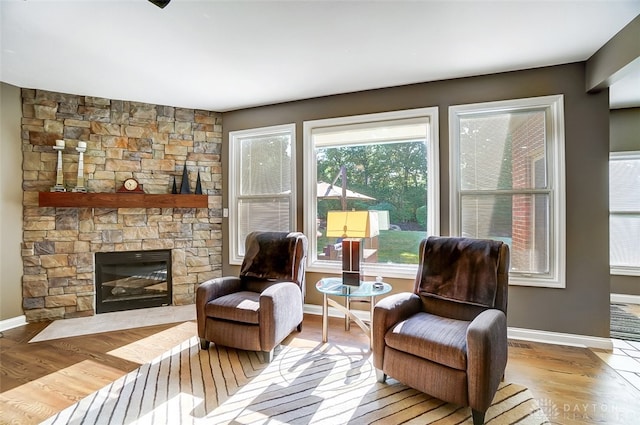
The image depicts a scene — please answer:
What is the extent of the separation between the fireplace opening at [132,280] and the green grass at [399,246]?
2.74 meters

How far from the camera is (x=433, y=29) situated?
2.26 metres

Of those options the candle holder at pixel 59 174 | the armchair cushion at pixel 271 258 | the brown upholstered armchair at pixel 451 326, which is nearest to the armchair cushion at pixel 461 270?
the brown upholstered armchair at pixel 451 326

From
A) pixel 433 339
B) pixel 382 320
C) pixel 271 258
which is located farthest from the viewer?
pixel 271 258

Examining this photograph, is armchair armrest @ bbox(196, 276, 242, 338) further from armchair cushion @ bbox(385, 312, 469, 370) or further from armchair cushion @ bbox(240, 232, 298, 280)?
armchair cushion @ bbox(385, 312, 469, 370)

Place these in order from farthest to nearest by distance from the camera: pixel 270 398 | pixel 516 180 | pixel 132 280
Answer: pixel 132 280 < pixel 516 180 < pixel 270 398

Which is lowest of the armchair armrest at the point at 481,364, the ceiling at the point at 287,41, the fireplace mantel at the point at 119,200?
the armchair armrest at the point at 481,364

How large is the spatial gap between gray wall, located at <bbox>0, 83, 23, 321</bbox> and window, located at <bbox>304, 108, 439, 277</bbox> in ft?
10.4

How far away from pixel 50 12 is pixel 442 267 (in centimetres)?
337

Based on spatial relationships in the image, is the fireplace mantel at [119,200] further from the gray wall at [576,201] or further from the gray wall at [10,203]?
the gray wall at [576,201]

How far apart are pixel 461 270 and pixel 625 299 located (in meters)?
3.43

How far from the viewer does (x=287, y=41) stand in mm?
2422

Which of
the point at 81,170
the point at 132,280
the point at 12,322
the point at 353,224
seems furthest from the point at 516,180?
the point at 12,322

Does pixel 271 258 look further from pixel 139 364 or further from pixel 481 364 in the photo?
pixel 481 364

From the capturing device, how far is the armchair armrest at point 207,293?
8.69ft
